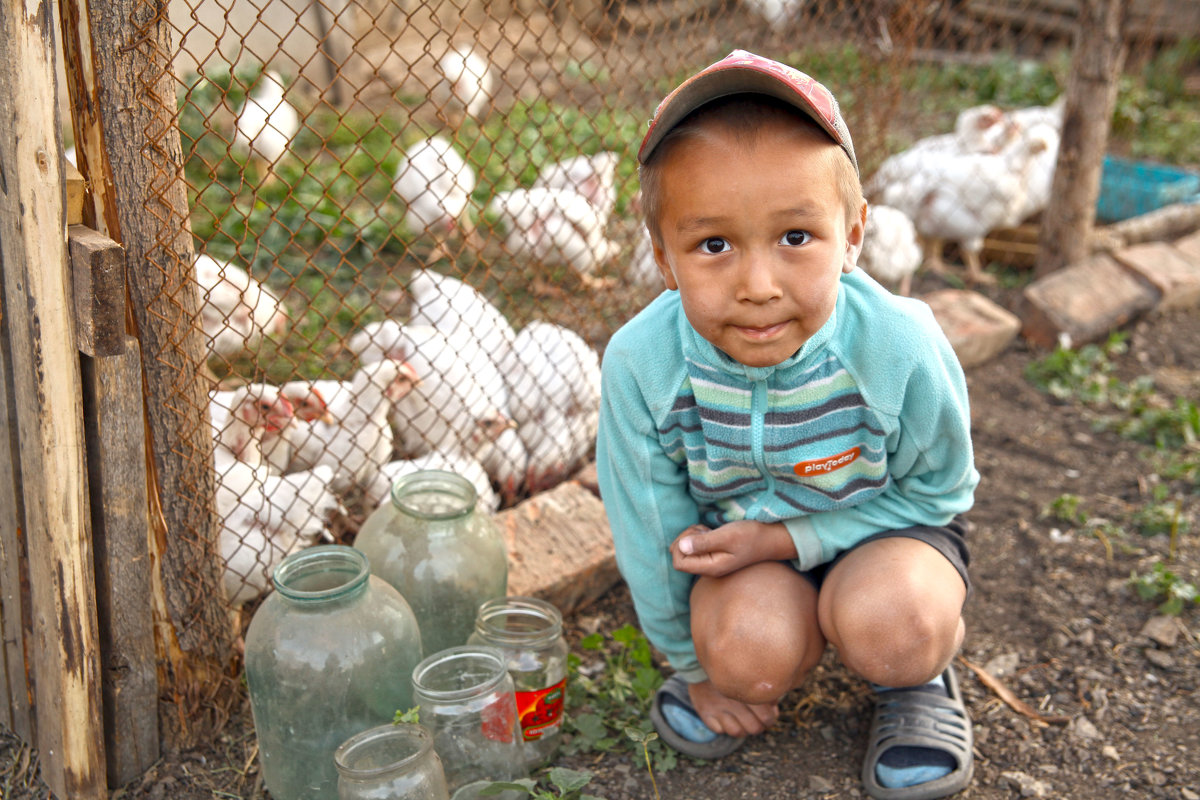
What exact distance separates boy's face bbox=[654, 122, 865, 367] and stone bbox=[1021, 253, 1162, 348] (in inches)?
106

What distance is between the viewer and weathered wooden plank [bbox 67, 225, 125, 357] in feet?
5.04

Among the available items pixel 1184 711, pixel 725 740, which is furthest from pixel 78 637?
pixel 1184 711

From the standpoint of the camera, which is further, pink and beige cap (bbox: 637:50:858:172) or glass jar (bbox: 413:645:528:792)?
glass jar (bbox: 413:645:528:792)

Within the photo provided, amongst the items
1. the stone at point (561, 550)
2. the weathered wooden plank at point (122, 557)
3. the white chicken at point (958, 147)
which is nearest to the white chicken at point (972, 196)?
the white chicken at point (958, 147)

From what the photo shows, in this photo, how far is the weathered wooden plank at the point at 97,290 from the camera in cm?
154

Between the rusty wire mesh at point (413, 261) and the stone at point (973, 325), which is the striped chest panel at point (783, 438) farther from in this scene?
the stone at point (973, 325)

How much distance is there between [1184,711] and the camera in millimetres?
2080

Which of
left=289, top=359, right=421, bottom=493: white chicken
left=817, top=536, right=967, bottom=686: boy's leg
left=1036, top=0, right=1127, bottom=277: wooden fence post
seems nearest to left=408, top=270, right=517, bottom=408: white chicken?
left=289, top=359, right=421, bottom=493: white chicken

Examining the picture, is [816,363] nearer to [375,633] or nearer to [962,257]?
[375,633]

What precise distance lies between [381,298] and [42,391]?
7.64 ft

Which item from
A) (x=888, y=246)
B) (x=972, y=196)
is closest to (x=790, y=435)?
(x=888, y=246)

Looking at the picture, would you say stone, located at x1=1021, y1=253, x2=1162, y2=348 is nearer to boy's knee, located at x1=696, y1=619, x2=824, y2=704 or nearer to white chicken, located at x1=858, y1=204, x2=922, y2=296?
white chicken, located at x1=858, y1=204, x2=922, y2=296

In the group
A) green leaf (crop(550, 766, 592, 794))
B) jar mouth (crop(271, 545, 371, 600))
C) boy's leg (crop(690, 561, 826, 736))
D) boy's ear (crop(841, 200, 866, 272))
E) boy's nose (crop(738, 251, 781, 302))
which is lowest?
green leaf (crop(550, 766, 592, 794))

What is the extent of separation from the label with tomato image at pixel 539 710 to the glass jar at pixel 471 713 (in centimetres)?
6
